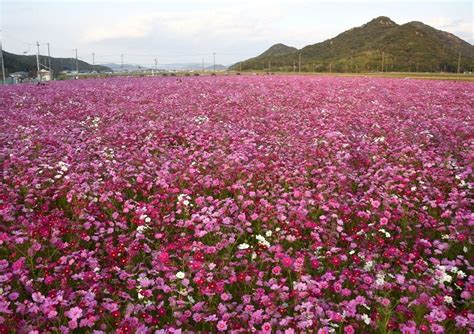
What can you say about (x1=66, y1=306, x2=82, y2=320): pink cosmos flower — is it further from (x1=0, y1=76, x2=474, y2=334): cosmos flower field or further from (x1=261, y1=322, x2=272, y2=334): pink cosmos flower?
(x1=261, y1=322, x2=272, y2=334): pink cosmos flower

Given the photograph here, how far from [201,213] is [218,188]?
1.20 metres

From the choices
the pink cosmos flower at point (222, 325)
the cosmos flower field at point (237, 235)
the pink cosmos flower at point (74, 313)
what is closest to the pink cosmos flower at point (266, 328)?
the cosmos flower field at point (237, 235)

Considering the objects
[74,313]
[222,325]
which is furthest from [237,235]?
[74,313]

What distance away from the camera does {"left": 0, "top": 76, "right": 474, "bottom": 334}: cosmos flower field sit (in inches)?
133

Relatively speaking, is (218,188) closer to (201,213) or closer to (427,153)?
(201,213)

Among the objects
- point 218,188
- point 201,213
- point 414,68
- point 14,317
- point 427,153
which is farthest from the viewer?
point 414,68

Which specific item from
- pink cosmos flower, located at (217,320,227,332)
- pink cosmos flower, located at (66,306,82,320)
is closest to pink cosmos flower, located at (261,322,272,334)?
pink cosmos flower, located at (217,320,227,332)

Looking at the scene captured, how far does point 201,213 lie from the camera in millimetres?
5500

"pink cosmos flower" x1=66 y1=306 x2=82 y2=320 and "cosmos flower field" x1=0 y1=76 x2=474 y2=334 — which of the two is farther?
"cosmos flower field" x1=0 y1=76 x2=474 y2=334

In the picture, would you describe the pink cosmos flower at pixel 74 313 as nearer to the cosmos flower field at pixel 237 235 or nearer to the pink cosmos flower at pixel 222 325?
the cosmos flower field at pixel 237 235

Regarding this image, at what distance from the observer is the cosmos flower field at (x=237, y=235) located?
3373 mm

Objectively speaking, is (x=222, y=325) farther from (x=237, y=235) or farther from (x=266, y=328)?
(x=237, y=235)

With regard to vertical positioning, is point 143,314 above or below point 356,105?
below

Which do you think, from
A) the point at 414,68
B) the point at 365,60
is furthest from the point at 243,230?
the point at 365,60
